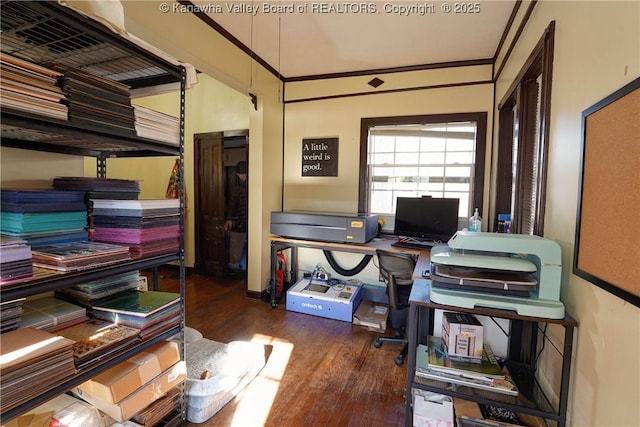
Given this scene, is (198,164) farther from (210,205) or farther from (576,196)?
(576,196)

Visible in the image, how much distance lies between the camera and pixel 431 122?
10.2 feet

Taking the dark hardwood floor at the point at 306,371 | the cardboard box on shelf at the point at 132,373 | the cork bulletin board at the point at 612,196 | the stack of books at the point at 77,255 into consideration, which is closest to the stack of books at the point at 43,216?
the stack of books at the point at 77,255

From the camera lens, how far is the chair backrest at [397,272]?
238cm

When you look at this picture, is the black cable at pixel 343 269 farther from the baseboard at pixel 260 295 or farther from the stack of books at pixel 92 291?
the stack of books at pixel 92 291

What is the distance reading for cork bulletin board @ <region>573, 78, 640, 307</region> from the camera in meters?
0.84

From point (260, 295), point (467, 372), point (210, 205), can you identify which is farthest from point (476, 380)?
point (210, 205)

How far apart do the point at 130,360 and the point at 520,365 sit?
81.0 inches

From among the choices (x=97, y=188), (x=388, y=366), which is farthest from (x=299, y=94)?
(x=388, y=366)

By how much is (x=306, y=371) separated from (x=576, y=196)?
192 cm

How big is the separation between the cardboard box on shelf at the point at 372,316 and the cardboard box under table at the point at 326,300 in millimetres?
69

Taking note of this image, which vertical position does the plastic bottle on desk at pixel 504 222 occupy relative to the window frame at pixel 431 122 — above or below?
below

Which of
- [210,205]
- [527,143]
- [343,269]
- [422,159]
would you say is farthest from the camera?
[210,205]

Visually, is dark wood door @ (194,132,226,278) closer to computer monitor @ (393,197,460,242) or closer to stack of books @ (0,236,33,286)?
computer monitor @ (393,197,460,242)

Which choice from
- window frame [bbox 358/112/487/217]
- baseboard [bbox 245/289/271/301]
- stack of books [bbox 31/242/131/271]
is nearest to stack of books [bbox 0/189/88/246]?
stack of books [bbox 31/242/131/271]
